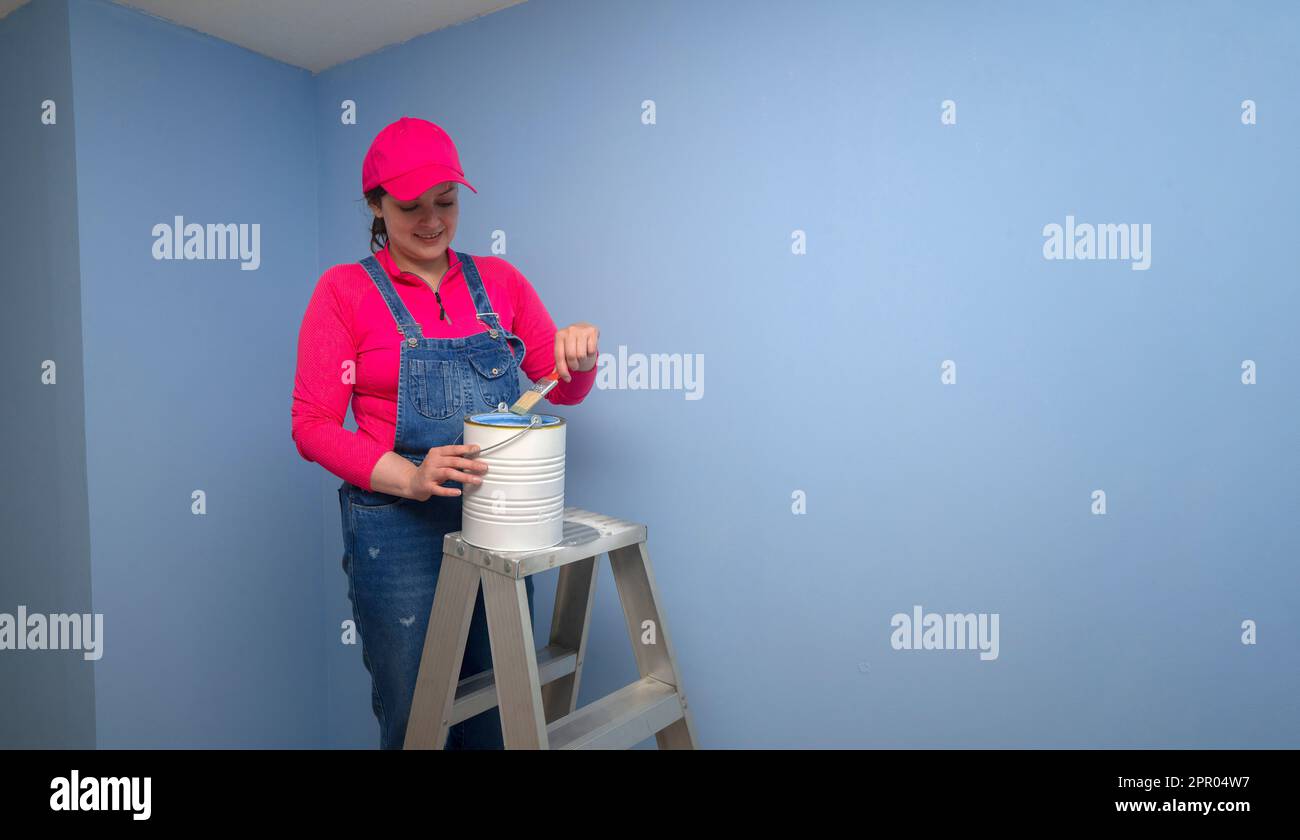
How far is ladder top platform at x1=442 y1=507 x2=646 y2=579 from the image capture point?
1158 mm

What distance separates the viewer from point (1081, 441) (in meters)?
1.44

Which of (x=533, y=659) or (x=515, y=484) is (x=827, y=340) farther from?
(x=533, y=659)

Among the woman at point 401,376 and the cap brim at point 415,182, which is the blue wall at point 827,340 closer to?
the woman at point 401,376

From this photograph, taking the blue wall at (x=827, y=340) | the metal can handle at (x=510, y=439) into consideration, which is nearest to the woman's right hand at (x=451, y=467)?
the metal can handle at (x=510, y=439)

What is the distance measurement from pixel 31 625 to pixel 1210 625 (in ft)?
8.30

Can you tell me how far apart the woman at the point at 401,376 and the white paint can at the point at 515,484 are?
9 cm

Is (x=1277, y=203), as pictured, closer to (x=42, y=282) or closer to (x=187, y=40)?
(x=187, y=40)

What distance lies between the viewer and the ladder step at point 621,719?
47.7 inches

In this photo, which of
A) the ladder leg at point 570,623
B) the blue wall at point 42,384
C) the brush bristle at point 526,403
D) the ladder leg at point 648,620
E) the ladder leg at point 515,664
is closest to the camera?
the ladder leg at point 515,664

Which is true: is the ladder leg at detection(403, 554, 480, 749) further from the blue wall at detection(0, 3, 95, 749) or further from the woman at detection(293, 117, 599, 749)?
the blue wall at detection(0, 3, 95, 749)

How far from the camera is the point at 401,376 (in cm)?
133

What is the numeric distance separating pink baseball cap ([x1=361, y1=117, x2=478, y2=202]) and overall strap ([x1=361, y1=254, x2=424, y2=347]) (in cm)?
14

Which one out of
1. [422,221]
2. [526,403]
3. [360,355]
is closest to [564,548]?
[526,403]
